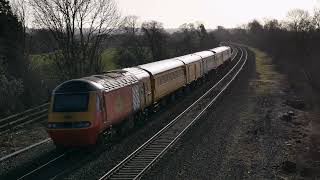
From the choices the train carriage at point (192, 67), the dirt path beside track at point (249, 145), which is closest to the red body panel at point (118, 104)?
the dirt path beside track at point (249, 145)

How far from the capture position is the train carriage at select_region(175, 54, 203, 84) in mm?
38250

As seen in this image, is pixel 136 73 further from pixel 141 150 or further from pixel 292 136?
pixel 292 136

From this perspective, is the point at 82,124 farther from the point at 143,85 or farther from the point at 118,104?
the point at 143,85

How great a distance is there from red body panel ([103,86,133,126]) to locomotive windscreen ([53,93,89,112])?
114 cm

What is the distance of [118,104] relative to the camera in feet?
67.0

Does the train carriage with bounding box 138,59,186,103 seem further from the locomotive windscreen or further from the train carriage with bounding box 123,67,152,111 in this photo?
the locomotive windscreen

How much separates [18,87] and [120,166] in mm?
19892

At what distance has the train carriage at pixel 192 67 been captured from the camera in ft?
125

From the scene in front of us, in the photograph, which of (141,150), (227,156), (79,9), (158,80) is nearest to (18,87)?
(79,9)

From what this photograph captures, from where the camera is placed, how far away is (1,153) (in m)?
19.9

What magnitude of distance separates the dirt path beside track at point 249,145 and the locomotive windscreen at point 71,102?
3863mm

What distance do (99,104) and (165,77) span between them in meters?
12.3

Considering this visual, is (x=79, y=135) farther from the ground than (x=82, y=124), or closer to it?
closer to it

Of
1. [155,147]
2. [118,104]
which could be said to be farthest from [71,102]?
[155,147]
